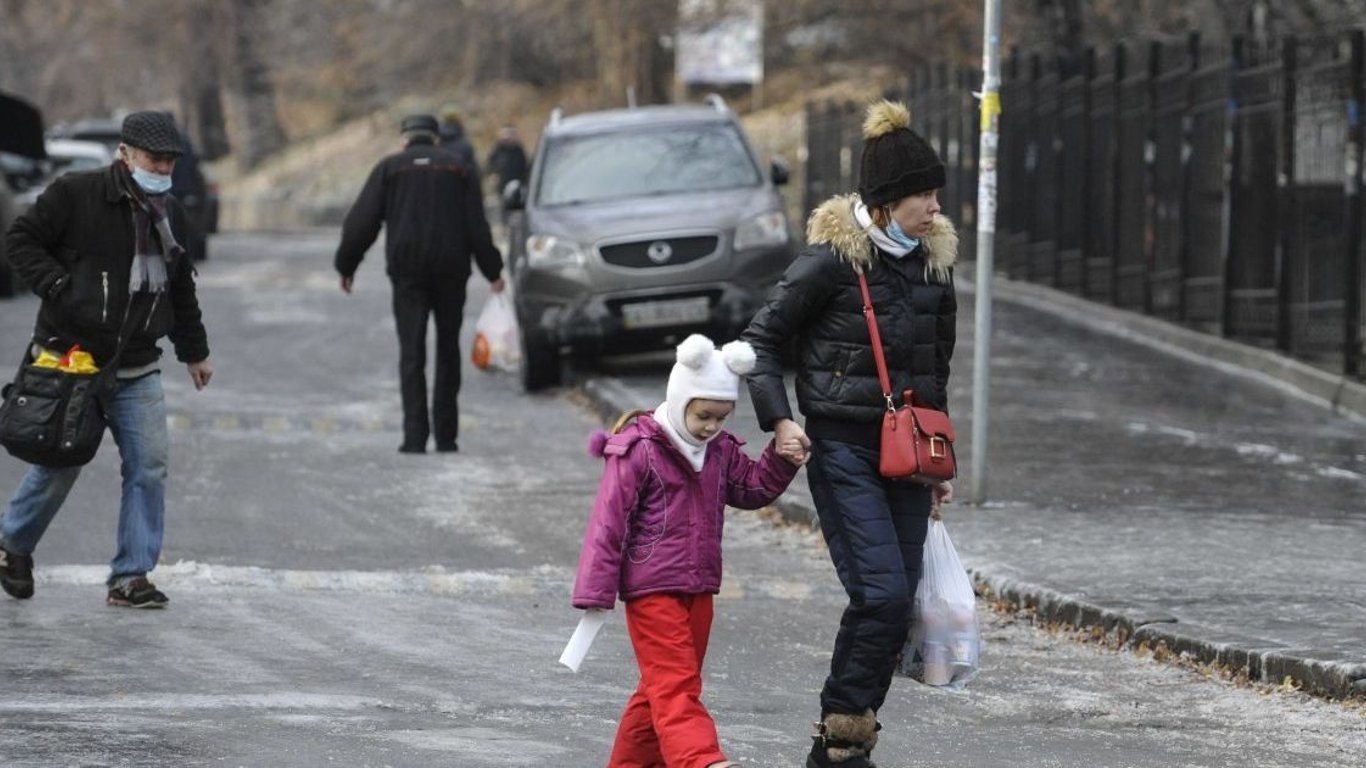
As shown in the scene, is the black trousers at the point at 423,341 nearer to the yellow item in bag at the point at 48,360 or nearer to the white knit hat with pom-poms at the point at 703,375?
the yellow item in bag at the point at 48,360

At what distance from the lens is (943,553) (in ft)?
22.5

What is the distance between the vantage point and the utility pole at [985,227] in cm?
1191

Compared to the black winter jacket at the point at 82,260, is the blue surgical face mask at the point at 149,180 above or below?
above

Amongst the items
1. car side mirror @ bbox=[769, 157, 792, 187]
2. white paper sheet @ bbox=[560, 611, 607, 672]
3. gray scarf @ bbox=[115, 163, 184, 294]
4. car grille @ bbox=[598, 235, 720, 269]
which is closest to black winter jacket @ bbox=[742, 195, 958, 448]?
white paper sheet @ bbox=[560, 611, 607, 672]

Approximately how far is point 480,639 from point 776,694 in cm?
134

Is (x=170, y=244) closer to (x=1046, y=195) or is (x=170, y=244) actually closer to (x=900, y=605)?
(x=900, y=605)

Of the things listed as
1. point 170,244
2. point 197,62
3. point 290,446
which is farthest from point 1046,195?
point 197,62

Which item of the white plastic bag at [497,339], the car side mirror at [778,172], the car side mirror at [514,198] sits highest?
the car side mirror at [778,172]

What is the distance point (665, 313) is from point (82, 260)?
345 inches

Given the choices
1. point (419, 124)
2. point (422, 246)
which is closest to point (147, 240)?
point (422, 246)

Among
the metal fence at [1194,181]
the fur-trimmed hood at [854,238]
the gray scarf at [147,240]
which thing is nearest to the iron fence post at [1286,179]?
the metal fence at [1194,181]

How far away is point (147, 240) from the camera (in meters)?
9.37

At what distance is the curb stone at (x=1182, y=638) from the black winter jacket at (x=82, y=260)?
11.0 feet

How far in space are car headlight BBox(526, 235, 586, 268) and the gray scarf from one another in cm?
863
